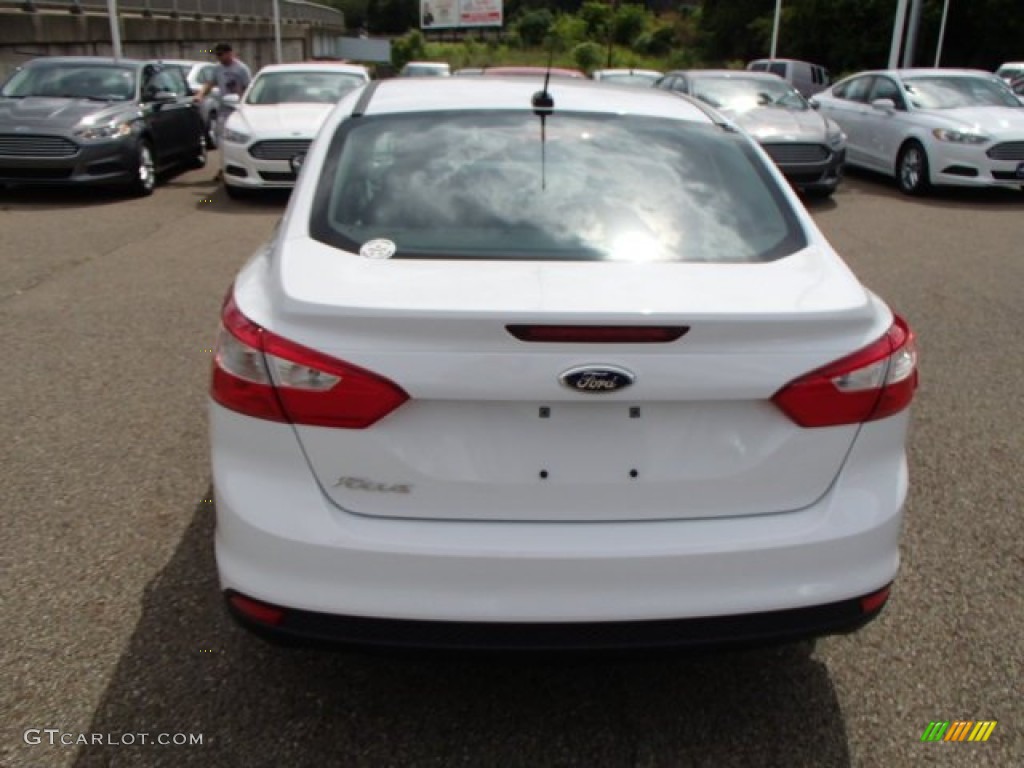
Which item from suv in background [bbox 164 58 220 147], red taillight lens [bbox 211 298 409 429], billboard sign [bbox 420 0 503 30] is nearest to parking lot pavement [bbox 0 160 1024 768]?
red taillight lens [bbox 211 298 409 429]

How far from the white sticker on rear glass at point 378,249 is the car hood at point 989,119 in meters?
11.5

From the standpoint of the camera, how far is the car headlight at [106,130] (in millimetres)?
11170

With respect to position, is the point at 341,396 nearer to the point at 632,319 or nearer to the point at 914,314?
the point at 632,319

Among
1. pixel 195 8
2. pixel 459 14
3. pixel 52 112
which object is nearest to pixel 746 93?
pixel 52 112

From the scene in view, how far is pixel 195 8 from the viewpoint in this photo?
36875mm

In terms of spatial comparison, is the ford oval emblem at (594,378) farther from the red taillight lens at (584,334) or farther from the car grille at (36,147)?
the car grille at (36,147)

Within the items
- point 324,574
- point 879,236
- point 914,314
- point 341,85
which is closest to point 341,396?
point 324,574

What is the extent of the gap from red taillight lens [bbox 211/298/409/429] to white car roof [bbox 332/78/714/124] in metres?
1.28

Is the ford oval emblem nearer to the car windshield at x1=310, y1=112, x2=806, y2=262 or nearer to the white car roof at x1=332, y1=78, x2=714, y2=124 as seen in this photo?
the car windshield at x1=310, y1=112, x2=806, y2=262

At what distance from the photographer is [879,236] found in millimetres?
10172

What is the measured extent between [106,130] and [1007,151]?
10726 mm

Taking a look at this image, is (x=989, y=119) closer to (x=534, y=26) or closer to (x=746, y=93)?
(x=746, y=93)

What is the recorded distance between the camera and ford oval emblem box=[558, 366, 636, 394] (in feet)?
7.18

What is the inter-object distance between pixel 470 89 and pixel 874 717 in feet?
7.95
